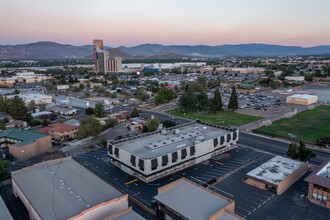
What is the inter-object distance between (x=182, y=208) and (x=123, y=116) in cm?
3927

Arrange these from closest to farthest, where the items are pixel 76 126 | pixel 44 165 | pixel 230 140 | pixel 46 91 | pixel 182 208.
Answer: pixel 182 208 < pixel 44 165 < pixel 230 140 < pixel 76 126 < pixel 46 91

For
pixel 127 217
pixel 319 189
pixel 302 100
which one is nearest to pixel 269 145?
pixel 319 189

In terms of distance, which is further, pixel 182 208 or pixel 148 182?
pixel 148 182

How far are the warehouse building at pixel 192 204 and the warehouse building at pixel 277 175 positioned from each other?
819 cm

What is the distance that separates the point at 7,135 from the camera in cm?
4084

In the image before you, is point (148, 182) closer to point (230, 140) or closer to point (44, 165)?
point (44, 165)

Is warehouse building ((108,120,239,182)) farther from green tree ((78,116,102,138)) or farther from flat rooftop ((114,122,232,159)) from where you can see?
green tree ((78,116,102,138))

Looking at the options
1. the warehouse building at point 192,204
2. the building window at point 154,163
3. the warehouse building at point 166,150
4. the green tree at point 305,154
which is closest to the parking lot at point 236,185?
the warehouse building at point 166,150

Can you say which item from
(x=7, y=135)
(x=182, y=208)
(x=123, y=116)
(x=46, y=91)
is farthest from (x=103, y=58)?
(x=182, y=208)

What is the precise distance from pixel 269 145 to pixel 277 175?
13.5 m

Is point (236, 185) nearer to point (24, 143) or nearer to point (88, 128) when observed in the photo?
point (88, 128)

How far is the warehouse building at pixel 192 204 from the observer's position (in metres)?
19.2

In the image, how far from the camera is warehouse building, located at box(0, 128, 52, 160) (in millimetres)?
35969

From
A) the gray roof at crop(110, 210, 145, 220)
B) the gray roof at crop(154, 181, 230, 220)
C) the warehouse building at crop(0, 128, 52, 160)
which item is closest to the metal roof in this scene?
the warehouse building at crop(0, 128, 52, 160)
